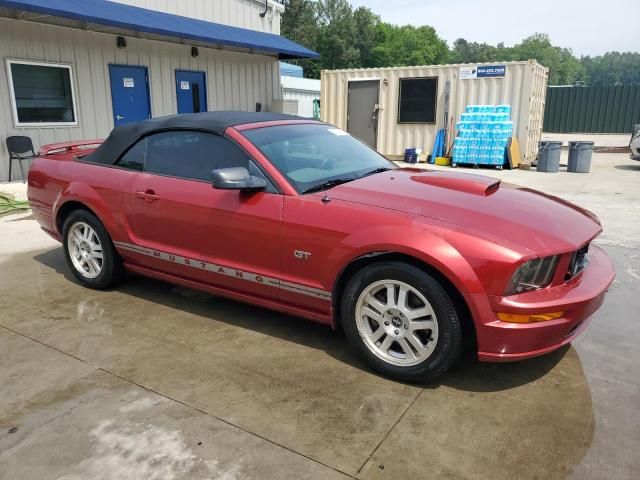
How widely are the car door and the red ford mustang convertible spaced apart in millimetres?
11

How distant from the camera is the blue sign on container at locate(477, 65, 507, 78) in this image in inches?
528

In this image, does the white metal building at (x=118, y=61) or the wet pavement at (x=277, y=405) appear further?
the white metal building at (x=118, y=61)

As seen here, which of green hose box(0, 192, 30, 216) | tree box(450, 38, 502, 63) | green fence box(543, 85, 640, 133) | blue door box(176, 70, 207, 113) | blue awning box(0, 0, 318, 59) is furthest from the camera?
tree box(450, 38, 502, 63)

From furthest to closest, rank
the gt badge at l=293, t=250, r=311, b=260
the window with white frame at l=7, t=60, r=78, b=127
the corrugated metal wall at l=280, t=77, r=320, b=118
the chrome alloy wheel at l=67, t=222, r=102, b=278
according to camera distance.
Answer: the corrugated metal wall at l=280, t=77, r=320, b=118 → the window with white frame at l=7, t=60, r=78, b=127 → the chrome alloy wheel at l=67, t=222, r=102, b=278 → the gt badge at l=293, t=250, r=311, b=260

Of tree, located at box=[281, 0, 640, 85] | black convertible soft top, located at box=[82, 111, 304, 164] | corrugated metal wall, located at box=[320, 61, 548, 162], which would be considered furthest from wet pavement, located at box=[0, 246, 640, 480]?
tree, located at box=[281, 0, 640, 85]

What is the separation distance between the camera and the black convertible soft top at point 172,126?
386 centimetres

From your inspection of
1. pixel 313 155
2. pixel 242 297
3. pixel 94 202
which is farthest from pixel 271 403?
pixel 94 202

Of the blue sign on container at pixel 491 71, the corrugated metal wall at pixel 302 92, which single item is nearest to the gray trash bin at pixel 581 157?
the blue sign on container at pixel 491 71

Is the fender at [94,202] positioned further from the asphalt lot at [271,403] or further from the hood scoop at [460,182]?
the hood scoop at [460,182]

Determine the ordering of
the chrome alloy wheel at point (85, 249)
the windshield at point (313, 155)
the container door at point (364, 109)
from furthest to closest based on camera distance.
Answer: the container door at point (364, 109) → the chrome alloy wheel at point (85, 249) → the windshield at point (313, 155)

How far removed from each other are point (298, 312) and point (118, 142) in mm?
2251

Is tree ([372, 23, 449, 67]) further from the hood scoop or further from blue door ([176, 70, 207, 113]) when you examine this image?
the hood scoop

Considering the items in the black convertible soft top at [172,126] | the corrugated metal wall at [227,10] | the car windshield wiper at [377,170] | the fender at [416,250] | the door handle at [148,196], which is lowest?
the fender at [416,250]

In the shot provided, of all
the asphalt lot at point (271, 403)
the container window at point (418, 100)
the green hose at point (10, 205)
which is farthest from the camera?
the container window at point (418, 100)
